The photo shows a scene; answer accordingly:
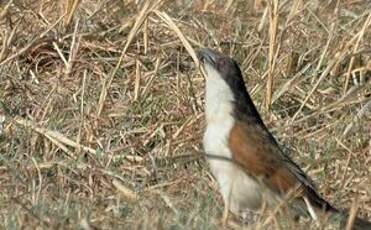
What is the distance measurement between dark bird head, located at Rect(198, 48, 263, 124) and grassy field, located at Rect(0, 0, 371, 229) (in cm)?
25

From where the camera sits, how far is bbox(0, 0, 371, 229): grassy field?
5.55 meters

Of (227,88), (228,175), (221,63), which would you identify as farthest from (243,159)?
(221,63)

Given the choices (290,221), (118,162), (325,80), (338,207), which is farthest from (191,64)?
(290,221)

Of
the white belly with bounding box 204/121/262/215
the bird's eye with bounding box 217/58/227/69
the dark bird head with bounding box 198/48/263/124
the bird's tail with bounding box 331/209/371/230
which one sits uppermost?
the bird's eye with bounding box 217/58/227/69

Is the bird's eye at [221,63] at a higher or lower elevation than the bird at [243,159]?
higher

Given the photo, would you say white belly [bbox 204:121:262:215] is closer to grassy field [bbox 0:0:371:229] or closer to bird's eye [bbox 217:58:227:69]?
grassy field [bbox 0:0:371:229]

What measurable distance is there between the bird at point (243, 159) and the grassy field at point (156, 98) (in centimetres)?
13

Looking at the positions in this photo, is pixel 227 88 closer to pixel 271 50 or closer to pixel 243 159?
pixel 243 159

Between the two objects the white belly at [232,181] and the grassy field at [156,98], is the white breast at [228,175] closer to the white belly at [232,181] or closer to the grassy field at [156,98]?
the white belly at [232,181]

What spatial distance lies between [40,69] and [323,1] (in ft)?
6.50

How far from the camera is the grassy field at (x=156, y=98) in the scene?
5.55 m

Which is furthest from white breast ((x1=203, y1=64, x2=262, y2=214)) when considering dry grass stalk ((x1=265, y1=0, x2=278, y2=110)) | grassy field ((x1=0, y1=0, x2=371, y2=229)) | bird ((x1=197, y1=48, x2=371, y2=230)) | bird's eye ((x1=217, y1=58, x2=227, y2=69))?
dry grass stalk ((x1=265, y1=0, x2=278, y2=110))

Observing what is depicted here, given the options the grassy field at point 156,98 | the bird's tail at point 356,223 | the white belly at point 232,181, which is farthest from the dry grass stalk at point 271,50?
the bird's tail at point 356,223

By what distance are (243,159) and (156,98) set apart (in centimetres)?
155
